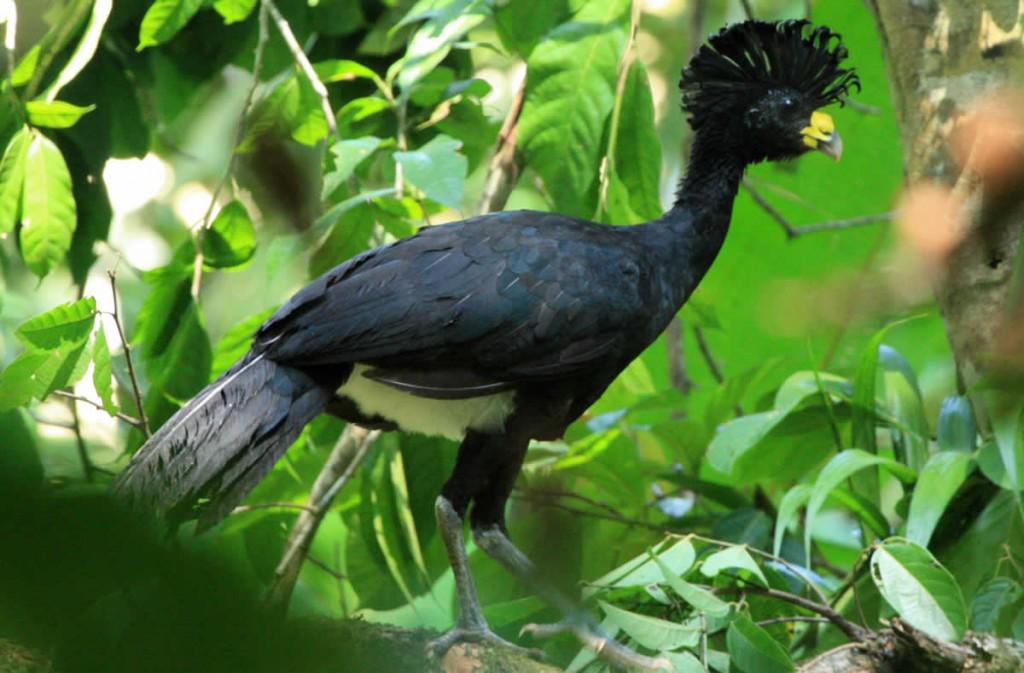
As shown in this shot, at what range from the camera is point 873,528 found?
12.8ft

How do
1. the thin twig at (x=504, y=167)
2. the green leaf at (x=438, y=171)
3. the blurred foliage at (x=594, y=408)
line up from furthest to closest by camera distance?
1. the thin twig at (x=504, y=167)
2. the green leaf at (x=438, y=171)
3. the blurred foliage at (x=594, y=408)

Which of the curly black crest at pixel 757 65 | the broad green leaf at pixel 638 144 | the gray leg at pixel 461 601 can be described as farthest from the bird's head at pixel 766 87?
the gray leg at pixel 461 601

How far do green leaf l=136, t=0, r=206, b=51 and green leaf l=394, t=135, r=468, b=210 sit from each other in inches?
39.6

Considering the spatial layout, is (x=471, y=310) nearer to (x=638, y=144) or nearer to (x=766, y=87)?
(x=638, y=144)

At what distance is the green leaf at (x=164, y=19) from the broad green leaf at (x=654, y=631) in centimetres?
247

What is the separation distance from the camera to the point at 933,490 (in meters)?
3.62

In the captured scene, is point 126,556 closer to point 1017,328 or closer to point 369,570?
point 1017,328

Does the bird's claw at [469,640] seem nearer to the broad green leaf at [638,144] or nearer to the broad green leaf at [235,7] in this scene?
the broad green leaf at [638,144]

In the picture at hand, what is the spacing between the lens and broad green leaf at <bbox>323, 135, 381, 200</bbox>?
3580 millimetres

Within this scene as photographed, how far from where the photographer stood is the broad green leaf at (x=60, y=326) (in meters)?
2.77

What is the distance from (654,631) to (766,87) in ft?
6.34

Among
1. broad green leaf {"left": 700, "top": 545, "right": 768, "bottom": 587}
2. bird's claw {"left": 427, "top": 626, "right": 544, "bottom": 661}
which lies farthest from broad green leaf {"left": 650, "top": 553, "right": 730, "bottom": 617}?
bird's claw {"left": 427, "top": 626, "right": 544, "bottom": 661}

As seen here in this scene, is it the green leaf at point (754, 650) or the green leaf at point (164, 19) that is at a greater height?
the green leaf at point (164, 19)

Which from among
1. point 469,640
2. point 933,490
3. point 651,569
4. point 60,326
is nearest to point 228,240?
point 60,326
